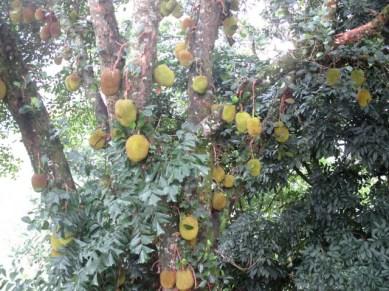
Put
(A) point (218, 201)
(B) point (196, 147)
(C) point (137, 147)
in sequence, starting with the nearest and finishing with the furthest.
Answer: (C) point (137, 147) → (B) point (196, 147) → (A) point (218, 201)

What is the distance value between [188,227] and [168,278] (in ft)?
0.67

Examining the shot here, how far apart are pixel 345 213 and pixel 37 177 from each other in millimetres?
1718

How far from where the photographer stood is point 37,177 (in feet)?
6.05

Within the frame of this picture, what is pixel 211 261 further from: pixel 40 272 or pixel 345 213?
Answer: pixel 345 213

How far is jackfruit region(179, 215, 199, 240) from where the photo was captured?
1.63 m

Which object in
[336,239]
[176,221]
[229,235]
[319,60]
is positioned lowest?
[229,235]

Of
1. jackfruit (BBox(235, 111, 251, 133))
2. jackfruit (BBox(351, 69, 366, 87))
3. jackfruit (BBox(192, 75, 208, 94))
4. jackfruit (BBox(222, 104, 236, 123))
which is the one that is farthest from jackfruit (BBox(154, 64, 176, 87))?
jackfruit (BBox(351, 69, 366, 87))

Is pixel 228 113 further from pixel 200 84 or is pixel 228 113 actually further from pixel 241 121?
pixel 200 84

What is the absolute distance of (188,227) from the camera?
1630 millimetres

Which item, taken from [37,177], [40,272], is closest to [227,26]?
[37,177]

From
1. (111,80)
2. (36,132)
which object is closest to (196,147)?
(111,80)

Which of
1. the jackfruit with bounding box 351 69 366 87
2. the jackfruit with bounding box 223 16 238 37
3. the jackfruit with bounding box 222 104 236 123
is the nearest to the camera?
the jackfruit with bounding box 222 104 236 123

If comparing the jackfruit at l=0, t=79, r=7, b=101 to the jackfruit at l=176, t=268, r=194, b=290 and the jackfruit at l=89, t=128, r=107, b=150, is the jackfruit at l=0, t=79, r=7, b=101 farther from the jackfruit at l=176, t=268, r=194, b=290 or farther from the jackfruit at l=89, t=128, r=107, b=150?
the jackfruit at l=176, t=268, r=194, b=290

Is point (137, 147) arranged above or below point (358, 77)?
above
